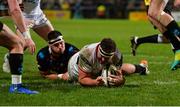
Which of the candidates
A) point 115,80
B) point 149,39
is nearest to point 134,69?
point 115,80

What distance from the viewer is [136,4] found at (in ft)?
146

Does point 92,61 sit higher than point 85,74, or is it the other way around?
point 92,61

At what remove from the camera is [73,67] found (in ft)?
27.7

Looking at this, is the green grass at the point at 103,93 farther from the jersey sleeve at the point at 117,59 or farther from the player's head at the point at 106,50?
the player's head at the point at 106,50

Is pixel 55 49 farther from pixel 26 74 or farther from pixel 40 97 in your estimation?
pixel 40 97

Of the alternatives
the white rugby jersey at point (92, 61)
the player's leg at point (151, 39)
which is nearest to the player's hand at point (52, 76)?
the white rugby jersey at point (92, 61)

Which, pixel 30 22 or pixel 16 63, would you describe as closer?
pixel 16 63

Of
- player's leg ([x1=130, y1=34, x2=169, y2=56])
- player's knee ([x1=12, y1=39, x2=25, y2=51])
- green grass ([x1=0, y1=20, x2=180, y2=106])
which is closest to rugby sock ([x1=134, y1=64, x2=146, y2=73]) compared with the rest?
green grass ([x1=0, y1=20, x2=180, y2=106])

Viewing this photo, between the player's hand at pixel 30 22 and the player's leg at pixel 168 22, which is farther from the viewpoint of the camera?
the player's hand at pixel 30 22

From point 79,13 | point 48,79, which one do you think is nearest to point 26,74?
point 48,79

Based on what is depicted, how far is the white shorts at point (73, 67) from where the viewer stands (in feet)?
27.6

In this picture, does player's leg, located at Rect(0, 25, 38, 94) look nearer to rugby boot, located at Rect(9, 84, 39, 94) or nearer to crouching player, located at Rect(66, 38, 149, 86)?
rugby boot, located at Rect(9, 84, 39, 94)

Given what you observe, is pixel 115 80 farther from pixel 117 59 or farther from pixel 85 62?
pixel 85 62

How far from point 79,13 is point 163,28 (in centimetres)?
3553
